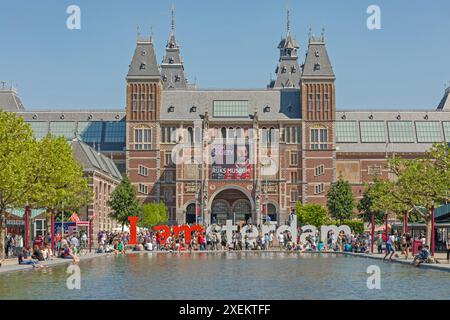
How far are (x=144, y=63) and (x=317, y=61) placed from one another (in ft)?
84.3

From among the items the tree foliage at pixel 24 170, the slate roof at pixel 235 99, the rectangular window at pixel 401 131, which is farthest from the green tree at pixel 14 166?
the rectangular window at pixel 401 131

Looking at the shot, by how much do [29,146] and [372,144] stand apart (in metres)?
83.2

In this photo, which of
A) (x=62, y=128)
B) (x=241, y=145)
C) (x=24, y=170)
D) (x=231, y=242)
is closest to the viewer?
(x=24, y=170)

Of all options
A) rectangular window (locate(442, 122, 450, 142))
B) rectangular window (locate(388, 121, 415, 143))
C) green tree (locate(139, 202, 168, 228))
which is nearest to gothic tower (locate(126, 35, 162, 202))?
green tree (locate(139, 202, 168, 228))

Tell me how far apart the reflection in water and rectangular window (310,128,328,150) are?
76800mm

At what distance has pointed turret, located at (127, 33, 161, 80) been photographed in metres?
114

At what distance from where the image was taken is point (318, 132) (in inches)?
4454

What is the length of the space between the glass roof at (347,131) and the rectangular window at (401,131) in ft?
18.0

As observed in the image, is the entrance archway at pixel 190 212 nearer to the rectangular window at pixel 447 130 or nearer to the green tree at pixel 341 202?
the green tree at pixel 341 202

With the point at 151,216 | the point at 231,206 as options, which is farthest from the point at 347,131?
the point at 151,216

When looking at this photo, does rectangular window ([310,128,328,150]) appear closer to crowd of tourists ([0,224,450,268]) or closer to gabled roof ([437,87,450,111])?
gabled roof ([437,87,450,111])

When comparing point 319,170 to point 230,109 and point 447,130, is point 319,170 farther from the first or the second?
point 447,130

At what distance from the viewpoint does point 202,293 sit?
23.5 meters

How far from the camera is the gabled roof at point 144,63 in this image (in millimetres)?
113625
